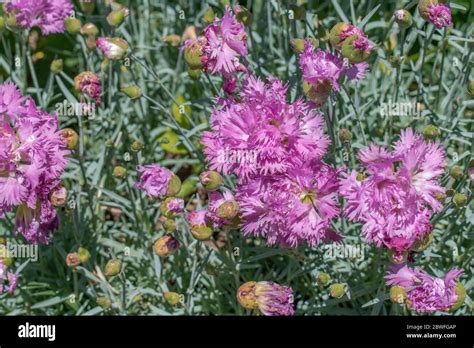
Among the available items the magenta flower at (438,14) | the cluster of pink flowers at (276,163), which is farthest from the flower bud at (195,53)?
the magenta flower at (438,14)

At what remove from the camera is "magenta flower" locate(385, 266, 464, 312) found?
1.36 m

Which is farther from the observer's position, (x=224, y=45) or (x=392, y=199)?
(x=224, y=45)

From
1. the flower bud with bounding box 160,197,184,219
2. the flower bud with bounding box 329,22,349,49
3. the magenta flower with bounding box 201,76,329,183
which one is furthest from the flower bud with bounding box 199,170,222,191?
the flower bud with bounding box 329,22,349,49

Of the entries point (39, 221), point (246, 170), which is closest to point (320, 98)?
point (246, 170)

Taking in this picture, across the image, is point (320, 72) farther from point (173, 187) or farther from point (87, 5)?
point (87, 5)

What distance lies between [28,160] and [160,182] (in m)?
0.27

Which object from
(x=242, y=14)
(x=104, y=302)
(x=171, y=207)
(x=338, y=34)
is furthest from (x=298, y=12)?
(x=104, y=302)

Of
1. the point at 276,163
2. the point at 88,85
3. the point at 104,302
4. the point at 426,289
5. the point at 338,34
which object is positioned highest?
the point at 338,34

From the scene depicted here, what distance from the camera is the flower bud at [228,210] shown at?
1318 mm

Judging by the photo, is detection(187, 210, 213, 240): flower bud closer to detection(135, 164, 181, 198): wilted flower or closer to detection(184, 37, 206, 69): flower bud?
detection(135, 164, 181, 198): wilted flower

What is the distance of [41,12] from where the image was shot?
6.03 ft

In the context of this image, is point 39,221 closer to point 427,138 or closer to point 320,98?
point 320,98

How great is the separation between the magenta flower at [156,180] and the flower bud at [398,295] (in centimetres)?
50
